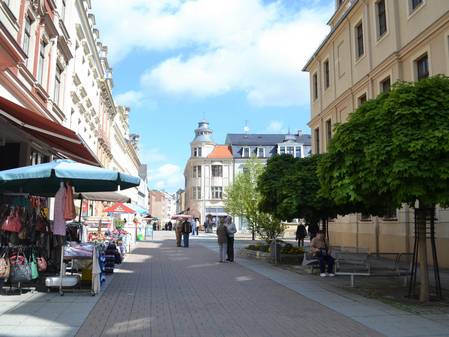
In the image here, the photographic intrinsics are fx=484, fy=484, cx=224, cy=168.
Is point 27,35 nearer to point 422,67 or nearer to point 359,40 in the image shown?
point 422,67

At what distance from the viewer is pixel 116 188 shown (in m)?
12.9

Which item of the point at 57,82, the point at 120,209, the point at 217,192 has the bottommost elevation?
the point at 120,209

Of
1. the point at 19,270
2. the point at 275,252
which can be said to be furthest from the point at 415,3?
the point at 19,270

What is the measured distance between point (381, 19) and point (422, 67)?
4.32 metres

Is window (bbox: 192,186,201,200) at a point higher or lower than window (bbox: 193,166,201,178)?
lower

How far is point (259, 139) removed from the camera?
263 ft

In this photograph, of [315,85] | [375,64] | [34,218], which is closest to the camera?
[34,218]

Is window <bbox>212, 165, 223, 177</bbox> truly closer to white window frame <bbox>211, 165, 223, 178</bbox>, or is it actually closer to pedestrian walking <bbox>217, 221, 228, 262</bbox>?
white window frame <bbox>211, 165, 223, 178</bbox>

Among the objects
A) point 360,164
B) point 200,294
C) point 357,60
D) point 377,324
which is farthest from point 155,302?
point 357,60

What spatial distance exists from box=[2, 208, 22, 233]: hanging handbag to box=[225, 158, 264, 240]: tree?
15.7 m

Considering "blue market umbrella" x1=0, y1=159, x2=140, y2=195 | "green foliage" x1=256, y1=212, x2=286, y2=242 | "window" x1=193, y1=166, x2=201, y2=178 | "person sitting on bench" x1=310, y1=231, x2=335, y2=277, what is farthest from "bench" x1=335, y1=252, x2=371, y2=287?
"window" x1=193, y1=166, x2=201, y2=178

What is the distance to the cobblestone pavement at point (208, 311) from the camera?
7100 millimetres

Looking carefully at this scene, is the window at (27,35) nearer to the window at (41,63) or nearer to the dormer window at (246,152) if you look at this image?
the window at (41,63)

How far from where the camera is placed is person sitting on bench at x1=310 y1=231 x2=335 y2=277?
46.6ft
